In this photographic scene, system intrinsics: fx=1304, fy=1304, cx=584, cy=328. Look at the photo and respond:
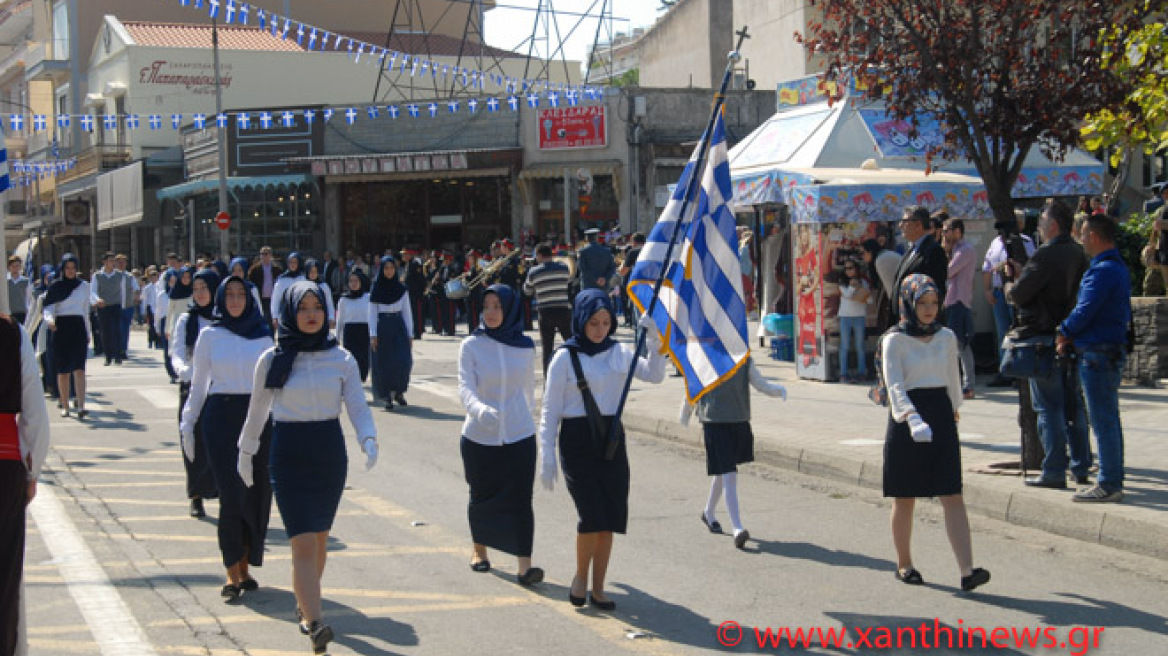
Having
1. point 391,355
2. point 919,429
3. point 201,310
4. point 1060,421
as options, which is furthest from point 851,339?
point 919,429

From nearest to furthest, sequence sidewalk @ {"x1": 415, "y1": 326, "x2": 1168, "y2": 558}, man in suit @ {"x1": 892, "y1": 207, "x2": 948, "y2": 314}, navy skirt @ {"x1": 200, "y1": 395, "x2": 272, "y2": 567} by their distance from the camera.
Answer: navy skirt @ {"x1": 200, "y1": 395, "x2": 272, "y2": 567} → sidewalk @ {"x1": 415, "y1": 326, "x2": 1168, "y2": 558} → man in suit @ {"x1": 892, "y1": 207, "x2": 948, "y2": 314}

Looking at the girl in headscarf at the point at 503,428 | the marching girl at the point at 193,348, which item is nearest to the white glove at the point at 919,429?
the girl in headscarf at the point at 503,428

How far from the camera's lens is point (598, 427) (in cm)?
675

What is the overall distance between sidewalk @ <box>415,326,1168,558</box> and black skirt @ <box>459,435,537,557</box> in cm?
361

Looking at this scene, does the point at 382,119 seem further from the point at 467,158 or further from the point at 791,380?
the point at 791,380

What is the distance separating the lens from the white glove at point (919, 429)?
22.4 feet

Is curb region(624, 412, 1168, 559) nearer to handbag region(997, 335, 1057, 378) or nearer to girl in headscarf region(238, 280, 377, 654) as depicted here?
handbag region(997, 335, 1057, 378)

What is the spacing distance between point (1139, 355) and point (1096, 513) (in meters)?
7.04

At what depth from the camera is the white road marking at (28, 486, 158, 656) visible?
632cm

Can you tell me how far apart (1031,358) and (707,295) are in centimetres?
275

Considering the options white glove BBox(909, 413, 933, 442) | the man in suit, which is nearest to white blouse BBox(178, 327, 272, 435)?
white glove BBox(909, 413, 933, 442)

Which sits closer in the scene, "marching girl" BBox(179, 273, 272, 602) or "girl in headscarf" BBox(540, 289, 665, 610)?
"girl in headscarf" BBox(540, 289, 665, 610)

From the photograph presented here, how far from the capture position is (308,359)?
20.7 ft

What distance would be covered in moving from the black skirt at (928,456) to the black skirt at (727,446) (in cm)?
139
